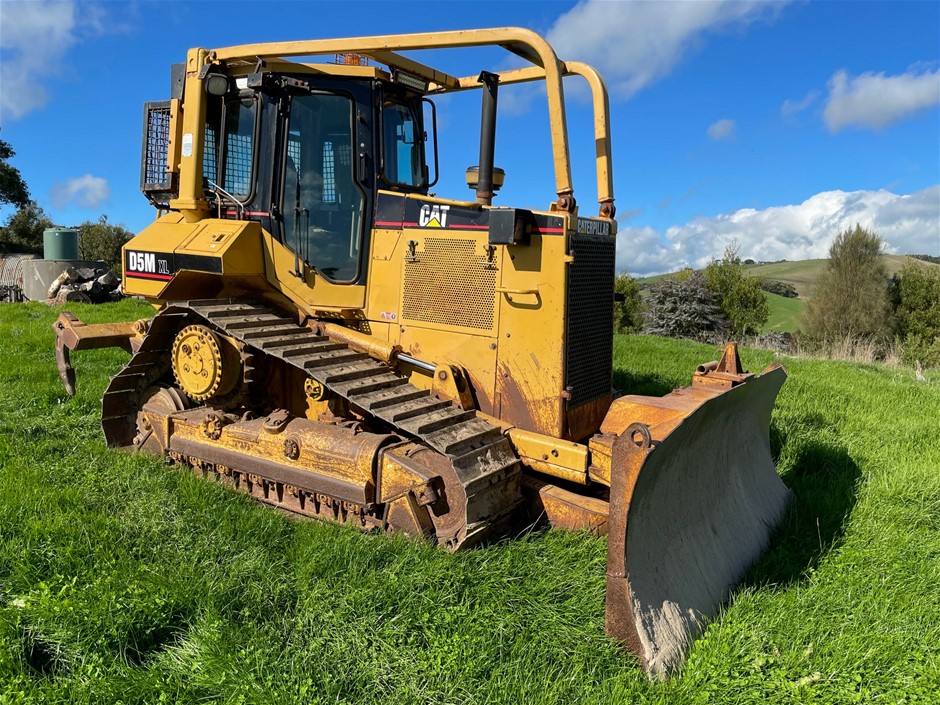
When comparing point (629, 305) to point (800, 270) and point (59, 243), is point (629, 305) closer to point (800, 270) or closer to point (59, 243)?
point (59, 243)

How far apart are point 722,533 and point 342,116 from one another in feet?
13.3

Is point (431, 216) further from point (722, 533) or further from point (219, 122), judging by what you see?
point (722, 533)

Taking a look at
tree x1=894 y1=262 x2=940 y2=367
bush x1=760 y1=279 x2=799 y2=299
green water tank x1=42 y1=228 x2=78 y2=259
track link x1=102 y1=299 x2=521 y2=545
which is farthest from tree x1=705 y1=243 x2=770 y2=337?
track link x1=102 y1=299 x2=521 y2=545

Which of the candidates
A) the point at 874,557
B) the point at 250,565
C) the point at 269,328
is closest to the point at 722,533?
the point at 874,557

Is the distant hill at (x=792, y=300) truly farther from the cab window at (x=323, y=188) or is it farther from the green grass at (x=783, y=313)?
the cab window at (x=323, y=188)

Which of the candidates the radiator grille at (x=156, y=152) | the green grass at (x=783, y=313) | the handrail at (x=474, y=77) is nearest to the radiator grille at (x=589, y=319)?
the handrail at (x=474, y=77)

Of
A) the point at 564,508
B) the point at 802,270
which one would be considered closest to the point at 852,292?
the point at 802,270

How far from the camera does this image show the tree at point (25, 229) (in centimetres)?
3416

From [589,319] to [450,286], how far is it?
103 centimetres

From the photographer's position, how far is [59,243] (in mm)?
18531

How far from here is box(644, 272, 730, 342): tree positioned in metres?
30.3

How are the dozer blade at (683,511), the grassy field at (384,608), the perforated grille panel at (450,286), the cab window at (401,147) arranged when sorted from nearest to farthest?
1. the grassy field at (384,608)
2. the dozer blade at (683,511)
3. the perforated grille panel at (450,286)
4. the cab window at (401,147)

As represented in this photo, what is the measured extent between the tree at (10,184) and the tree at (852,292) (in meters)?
42.9

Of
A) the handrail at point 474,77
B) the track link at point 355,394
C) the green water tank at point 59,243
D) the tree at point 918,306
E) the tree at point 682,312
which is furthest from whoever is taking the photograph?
the tree at point 918,306
